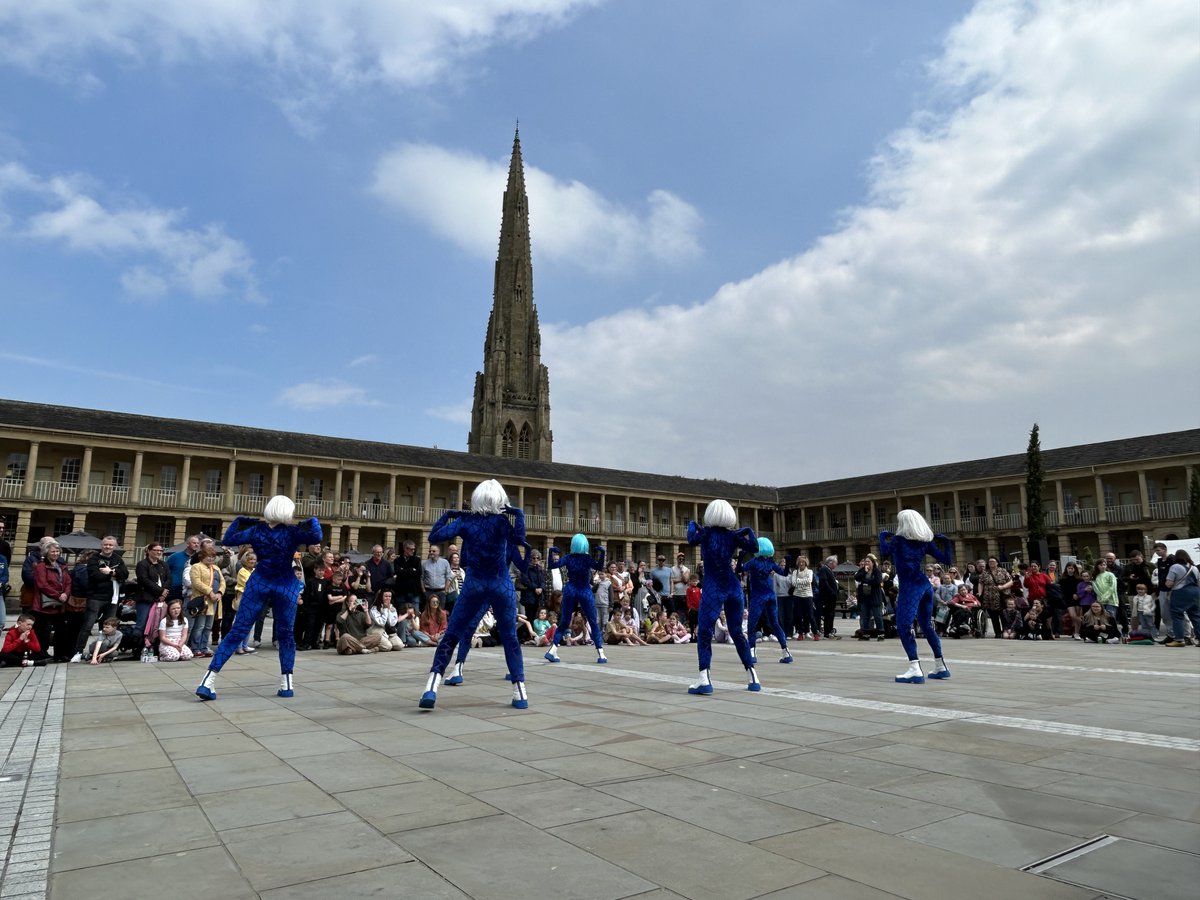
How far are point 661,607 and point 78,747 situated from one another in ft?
44.0

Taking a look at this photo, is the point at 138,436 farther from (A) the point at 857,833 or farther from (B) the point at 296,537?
(A) the point at 857,833

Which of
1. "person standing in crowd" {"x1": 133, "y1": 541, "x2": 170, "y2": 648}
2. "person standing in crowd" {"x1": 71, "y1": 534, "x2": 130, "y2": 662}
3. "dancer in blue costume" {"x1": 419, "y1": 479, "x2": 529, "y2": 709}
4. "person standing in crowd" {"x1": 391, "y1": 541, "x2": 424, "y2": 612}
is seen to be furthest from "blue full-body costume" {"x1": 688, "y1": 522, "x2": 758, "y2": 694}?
"person standing in crowd" {"x1": 71, "y1": 534, "x2": 130, "y2": 662}

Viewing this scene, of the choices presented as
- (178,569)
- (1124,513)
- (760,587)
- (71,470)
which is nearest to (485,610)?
(760,587)

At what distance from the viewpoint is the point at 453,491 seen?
177 ft

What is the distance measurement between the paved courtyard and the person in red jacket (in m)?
3.31

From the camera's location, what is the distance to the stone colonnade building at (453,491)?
1608 inches

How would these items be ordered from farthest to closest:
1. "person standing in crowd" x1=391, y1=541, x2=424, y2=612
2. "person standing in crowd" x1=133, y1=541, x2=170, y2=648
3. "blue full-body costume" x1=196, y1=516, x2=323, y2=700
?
"person standing in crowd" x1=391, y1=541, x2=424, y2=612 → "person standing in crowd" x1=133, y1=541, x2=170, y2=648 → "blue full-body costume" x1=196, y1=516, x2=323, y2=700

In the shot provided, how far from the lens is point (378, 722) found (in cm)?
595

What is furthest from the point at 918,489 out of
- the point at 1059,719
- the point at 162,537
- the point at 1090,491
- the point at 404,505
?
the point at 1059,719

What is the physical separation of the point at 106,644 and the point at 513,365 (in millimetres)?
79869

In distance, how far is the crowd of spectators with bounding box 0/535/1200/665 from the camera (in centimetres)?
1096

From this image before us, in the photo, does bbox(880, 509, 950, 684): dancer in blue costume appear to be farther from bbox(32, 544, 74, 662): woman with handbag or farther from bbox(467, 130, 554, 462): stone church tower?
bbox(467, 130, 554, 462): stone church tower

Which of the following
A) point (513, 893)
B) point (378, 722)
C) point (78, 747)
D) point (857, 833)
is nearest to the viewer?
point (513, 893)

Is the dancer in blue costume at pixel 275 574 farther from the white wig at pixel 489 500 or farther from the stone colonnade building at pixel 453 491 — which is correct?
the stone colonnade building at pixel 453 491
